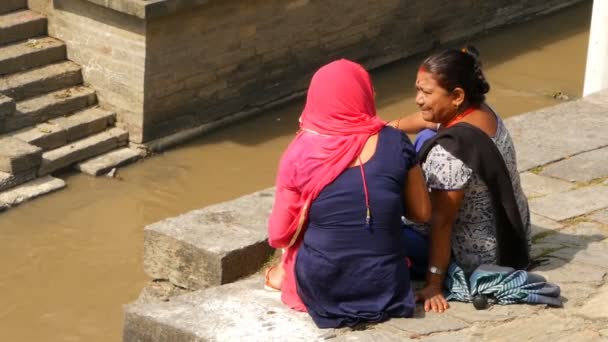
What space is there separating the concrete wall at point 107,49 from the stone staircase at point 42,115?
0.09m

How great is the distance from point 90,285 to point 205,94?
9.83 feet

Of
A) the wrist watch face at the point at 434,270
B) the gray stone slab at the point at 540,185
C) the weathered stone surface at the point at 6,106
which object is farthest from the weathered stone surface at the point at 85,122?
the wrist watch face at the point at 434,270

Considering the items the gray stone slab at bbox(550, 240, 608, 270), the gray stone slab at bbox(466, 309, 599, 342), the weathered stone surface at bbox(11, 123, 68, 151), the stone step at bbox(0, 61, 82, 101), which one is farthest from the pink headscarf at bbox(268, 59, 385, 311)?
the stone step at bbox(0, 61, 82, 101)

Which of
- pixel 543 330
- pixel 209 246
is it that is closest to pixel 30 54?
pixel 209 246

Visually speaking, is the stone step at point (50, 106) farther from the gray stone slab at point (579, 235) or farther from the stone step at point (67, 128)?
the gray stone slab at point (579, 235)

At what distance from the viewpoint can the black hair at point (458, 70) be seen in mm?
4371

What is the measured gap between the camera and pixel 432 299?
4457 millimetres

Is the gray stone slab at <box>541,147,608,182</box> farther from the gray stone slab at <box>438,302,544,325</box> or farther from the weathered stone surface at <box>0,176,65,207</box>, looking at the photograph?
the weathered stone surface at <box>0,176,65,207</box>

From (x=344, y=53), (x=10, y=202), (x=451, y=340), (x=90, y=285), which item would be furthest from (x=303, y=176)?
(x=344, y=53)

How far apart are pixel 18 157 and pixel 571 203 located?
4.34 meters

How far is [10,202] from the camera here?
8188mm

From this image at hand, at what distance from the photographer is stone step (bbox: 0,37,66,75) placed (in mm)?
9273

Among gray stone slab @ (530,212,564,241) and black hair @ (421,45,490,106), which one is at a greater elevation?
black hair @ (421,45,490,106)

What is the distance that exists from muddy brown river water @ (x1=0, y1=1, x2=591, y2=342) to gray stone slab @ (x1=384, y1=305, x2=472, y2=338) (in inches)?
108
